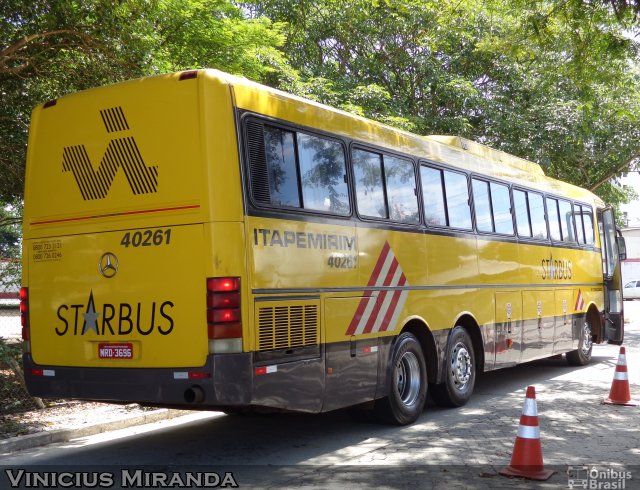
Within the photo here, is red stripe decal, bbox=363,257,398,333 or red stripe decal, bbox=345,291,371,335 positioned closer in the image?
red stripe decal, bbox=345,291,371,335

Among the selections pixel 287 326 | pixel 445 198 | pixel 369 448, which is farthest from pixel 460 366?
pixel 287 326

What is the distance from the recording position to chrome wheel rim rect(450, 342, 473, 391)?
996 cm

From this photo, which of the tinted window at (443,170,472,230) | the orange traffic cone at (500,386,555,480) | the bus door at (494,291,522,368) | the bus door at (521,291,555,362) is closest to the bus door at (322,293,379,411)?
the orange traffic cone at (500,386,555,480)

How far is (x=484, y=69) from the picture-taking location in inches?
895

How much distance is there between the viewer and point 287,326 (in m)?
6.84

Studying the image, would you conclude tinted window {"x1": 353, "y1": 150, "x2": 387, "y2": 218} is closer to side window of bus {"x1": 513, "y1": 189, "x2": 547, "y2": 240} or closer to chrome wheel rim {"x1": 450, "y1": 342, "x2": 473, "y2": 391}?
chrome wheel rim {"x1": 450, "y1": 342, "x2": 473, "y2": 391}

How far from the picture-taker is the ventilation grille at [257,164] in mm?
6703

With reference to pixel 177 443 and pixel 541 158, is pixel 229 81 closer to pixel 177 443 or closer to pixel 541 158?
pixel 177 443

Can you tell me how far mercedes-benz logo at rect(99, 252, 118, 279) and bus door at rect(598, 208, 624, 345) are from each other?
12.0 meters

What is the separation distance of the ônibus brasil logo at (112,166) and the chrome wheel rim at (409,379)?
12.4ft

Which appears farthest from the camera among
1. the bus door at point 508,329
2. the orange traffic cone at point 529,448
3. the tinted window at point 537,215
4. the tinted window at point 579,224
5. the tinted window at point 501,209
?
the tinted window at point 579,224

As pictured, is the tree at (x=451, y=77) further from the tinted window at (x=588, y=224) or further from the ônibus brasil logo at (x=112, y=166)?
the ônibus brasil logo at (x=112, y=166)

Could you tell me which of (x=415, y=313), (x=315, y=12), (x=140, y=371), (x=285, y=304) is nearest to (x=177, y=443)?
(x=140, y=371)

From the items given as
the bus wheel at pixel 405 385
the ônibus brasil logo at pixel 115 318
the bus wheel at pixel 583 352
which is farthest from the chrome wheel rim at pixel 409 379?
the bus wheel at pixel 583 352
